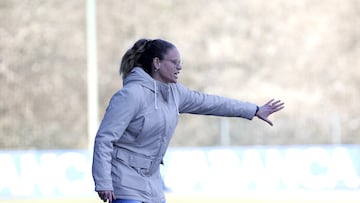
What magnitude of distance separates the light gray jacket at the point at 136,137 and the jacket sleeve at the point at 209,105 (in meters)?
0.18

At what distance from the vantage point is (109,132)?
5.14 m

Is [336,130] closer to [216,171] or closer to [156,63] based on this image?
[216,171]

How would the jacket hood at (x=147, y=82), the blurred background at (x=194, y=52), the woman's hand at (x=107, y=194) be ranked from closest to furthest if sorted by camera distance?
the woman's hand at (x=107, y=194)
the jacket hood at (x=147, y=82)
the blurred background at (x=194, y=52)

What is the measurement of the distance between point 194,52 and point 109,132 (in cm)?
2759

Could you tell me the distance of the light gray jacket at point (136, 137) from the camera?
5.14 m

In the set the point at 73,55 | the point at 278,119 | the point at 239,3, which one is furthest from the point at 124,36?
the point at 278,119

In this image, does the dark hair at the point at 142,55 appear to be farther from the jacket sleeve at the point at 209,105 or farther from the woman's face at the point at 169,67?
the jacket sleeve at the point at 209,105

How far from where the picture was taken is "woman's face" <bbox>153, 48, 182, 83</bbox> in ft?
17.6

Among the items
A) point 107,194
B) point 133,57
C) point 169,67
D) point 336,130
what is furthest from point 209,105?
point 336,130

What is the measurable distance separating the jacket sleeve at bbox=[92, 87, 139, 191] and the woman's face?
27 cm

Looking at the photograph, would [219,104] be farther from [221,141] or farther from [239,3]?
[239,3]

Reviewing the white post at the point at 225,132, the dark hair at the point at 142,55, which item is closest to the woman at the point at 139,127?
the dark hair at the point at 142,55

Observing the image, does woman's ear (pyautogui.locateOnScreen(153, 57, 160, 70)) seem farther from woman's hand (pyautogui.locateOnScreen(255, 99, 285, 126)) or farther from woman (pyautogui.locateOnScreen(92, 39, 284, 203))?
woman's hand (pyautogui.locateOnScreen(255, 99, 285, 126))

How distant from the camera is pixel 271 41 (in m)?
32.5
